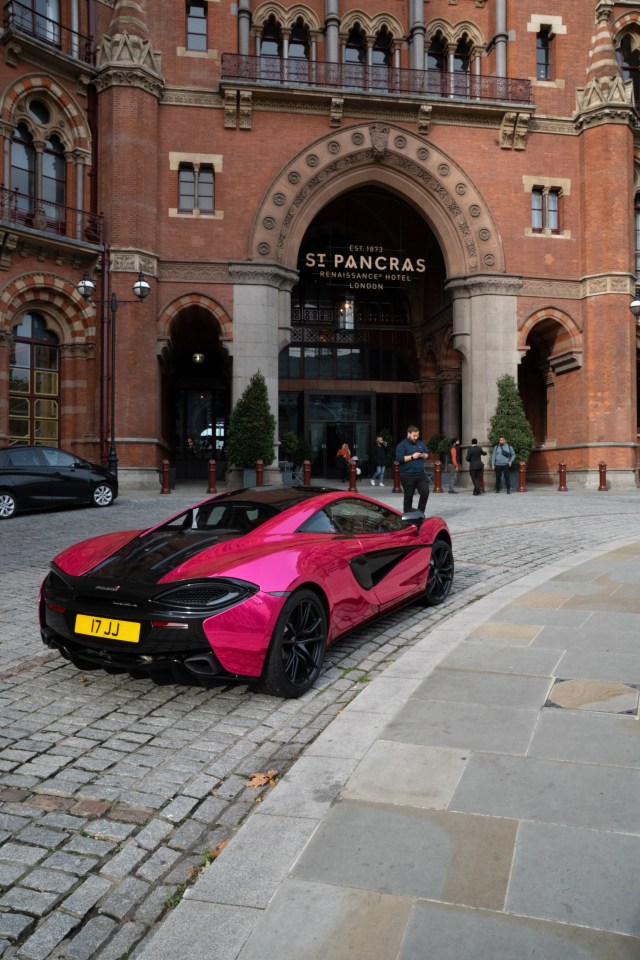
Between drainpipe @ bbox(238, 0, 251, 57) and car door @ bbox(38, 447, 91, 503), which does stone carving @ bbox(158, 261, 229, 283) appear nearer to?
drainpipe @ bbox(238, 0, 251, 57)

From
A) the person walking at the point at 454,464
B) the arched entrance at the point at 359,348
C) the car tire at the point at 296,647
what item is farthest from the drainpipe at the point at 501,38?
the car tire at the point at 296,647

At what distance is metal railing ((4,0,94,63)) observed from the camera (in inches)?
851

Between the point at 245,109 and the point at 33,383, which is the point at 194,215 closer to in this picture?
the point at 245,109

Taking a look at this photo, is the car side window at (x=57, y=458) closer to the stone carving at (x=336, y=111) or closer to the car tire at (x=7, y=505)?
the car tire at (x=7, y=505)

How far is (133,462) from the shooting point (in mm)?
22797

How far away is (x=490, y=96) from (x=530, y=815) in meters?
28.4

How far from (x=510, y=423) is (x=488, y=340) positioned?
3228mm

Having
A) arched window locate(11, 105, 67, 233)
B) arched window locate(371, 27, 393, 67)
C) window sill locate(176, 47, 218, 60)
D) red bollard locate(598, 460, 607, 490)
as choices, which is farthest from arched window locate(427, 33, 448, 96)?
red bollard locate(598, 460, 607, 490)

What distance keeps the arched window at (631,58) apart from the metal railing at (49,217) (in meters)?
20.9

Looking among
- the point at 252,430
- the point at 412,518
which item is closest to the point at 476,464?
the point at 252,430

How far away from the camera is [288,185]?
2492 cm

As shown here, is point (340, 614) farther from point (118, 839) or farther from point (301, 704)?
point (118, 839)

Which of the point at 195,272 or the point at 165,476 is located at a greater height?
the point at 195,272

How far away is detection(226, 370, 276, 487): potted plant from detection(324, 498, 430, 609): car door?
55.6ft
